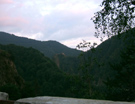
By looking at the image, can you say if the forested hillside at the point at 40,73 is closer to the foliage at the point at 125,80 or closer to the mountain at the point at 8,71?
the mountain at the point at 8,71

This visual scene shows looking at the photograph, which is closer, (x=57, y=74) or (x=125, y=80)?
(x=125, y=80)

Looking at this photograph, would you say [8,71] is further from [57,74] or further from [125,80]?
[57,74]

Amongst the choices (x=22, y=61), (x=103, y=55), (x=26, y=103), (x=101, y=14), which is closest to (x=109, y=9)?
(x=101, y=14)

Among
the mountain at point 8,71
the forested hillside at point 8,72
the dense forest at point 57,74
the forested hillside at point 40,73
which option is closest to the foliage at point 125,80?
the dense forest at point 57,74

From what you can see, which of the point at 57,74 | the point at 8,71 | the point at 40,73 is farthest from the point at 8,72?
the point at 40,73

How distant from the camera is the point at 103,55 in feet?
478

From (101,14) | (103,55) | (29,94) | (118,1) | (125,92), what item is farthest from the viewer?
(103,55)

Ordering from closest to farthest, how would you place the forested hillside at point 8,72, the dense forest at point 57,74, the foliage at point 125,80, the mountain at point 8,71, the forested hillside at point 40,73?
the foliage at point 125,80 → the dense forest at point 57,74 → the forested hillside at point 8,72 → the mountain at point 8,71 → the forested hillside at point 40,73

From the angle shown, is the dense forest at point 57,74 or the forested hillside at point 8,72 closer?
the dense forest at point 57,74

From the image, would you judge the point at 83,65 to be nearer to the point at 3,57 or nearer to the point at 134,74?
the point at 134,74

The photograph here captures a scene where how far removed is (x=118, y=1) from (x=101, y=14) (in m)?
1.19

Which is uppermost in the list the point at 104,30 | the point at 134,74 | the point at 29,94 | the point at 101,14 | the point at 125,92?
the point at 101,14

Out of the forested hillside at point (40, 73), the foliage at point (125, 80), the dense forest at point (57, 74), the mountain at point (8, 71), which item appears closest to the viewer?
the foliage at point (125, 80)

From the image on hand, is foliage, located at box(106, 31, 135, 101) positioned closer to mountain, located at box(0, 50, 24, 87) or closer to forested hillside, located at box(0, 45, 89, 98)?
mountain, located at box(0, 50, 24, 87)
